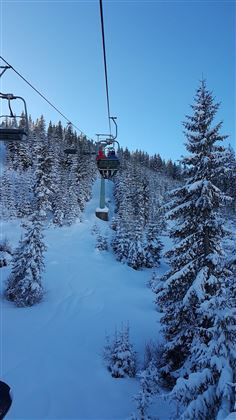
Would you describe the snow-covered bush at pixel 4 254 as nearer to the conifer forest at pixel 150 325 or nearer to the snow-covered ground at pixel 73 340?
the conifer forest at pixel 150 325

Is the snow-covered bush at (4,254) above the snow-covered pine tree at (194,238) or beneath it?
beneath

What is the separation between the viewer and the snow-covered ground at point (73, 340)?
9.80 metres

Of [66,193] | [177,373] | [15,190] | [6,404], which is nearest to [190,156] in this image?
[177,373]

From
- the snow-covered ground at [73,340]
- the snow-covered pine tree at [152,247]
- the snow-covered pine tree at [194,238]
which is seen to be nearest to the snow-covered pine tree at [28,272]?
the snow-covered ground at [73,340]

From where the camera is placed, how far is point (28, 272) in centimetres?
2114

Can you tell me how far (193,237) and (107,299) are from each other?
13766 millimetres

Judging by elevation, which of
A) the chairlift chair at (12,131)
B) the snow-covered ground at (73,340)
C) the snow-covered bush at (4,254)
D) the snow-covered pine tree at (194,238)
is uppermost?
the chairlift chair at (12,131)

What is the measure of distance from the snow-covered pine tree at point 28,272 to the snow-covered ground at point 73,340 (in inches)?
29.3

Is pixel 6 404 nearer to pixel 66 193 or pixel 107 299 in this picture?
pixel 107 299

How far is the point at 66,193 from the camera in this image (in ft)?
182

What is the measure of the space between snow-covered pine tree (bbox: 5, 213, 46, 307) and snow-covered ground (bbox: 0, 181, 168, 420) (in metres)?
0.74

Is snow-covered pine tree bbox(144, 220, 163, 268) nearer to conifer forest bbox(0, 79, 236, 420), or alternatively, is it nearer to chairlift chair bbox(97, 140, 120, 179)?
conifer forest bbox(0, 79, 236, 420)

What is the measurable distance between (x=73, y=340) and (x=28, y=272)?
7333 mm

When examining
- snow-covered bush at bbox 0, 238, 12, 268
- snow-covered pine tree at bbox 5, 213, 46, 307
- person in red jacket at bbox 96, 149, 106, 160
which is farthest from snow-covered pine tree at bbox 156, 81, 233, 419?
snow-covered bush at bbox 0, 238, 12, 268
